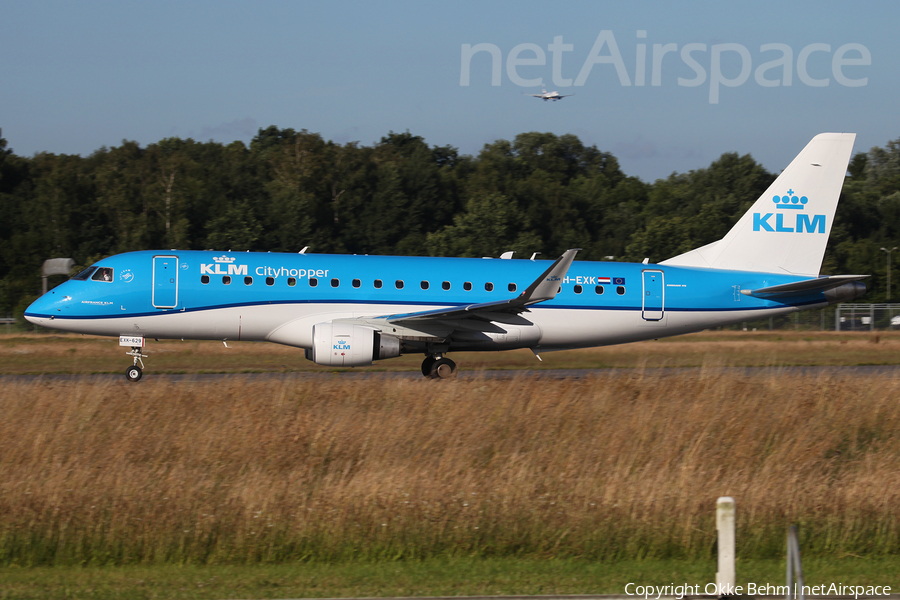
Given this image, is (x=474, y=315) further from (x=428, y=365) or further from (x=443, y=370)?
(x=428, y=365)

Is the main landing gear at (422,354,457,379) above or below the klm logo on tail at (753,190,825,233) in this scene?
below

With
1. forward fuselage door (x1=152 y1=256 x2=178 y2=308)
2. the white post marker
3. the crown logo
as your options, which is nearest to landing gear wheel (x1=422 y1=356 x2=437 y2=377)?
forward fuselage door (x1=152 y1=256 x2=178 y2=308)

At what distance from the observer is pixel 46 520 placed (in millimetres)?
9633

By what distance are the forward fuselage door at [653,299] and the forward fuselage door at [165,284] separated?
12.1 m

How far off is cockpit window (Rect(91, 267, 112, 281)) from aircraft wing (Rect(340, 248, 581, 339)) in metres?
5.93

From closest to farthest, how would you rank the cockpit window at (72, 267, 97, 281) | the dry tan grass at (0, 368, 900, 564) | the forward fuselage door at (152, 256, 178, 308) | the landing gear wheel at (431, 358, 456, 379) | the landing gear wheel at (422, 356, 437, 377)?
the dry tan grass at (0, 368, 900, 564) < the forward fuselage door at (152, 256, 178, 308) < the cockpit window at (72, 267, 97, 281) < the landing gear wheel at (431, 358, 456, 379) < the landing gear wheel at (422, 356, 437, 377)

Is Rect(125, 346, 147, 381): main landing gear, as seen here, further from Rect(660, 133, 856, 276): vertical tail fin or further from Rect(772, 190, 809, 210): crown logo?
Rect(772, 190, 809, 210): crown logo

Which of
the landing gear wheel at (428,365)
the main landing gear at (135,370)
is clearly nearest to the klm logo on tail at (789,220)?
the landing gear wheel at (428,365)

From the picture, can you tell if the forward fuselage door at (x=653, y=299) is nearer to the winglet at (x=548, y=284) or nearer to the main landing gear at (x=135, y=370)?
the winglet at (x=548, y=284)

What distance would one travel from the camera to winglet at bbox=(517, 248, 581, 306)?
66.4 ft

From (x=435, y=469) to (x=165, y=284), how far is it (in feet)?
40.0

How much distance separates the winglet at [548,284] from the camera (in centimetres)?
2023

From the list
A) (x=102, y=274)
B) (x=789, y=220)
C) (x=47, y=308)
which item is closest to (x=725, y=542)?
(x=102, y=274)

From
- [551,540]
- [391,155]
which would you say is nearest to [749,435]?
[551,540]
